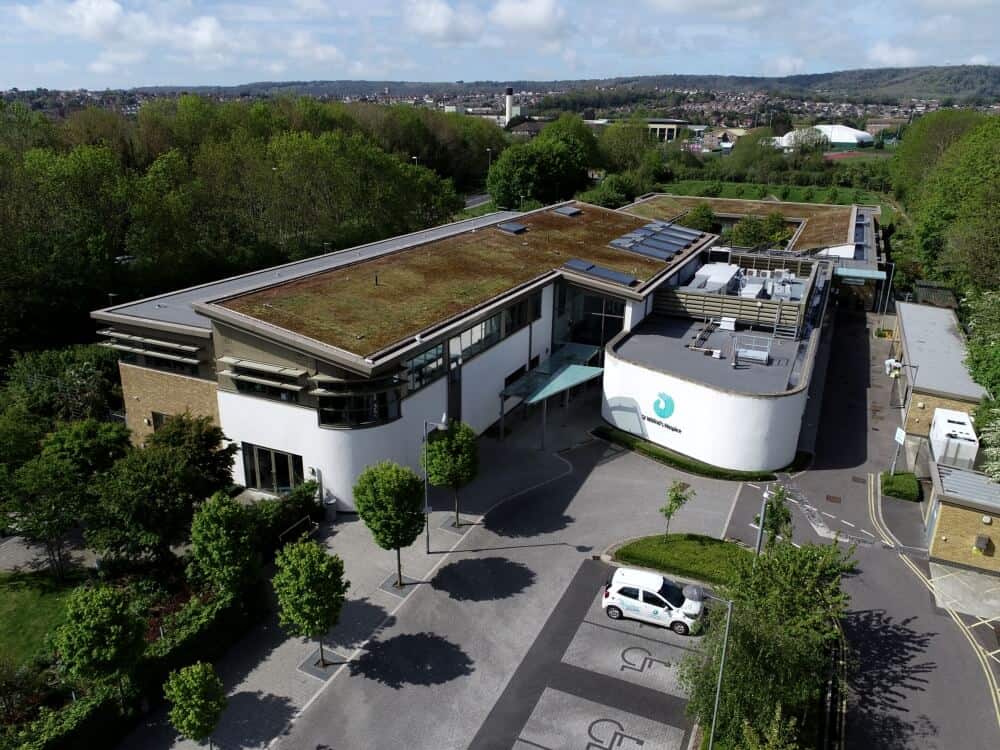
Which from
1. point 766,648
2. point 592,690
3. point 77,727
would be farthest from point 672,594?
point 77,727

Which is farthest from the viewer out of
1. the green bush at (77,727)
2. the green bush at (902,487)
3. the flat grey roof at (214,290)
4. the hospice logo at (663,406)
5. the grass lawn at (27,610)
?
the hospice logo at (663,406)

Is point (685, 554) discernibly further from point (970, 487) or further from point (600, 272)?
point (600, 272)

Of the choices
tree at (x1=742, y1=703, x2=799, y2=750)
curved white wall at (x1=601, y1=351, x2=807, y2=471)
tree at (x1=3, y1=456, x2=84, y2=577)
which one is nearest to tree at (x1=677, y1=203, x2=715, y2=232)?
curved white wall at (x1=601, y1=351, x2=807, y2=471)

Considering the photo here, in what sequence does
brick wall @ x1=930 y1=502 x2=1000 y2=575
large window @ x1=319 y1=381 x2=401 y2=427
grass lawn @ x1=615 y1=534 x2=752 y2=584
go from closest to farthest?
grass lawn @ x1=615 y1=534 x2=752 y2=584 < brick wall @ x1=930 y1=502 x2=1000 y2=575 < large window @ x1=319 y1=381 x2=401 y2=427

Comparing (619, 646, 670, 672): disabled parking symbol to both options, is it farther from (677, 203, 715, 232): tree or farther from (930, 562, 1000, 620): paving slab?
(677, 203, 715, 232): tree

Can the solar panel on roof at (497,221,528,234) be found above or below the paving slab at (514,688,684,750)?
above

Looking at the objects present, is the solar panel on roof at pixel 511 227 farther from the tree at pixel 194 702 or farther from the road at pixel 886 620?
the tree at pixel 194 702

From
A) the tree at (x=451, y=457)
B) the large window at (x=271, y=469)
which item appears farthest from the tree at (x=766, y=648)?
the large window at (x=271, y=469)
